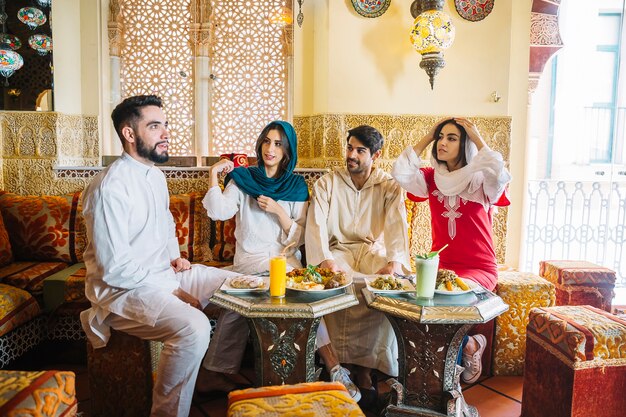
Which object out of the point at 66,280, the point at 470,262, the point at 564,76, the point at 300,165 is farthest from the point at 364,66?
the point at 564,76

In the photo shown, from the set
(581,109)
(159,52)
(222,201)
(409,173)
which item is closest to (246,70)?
(159,52)

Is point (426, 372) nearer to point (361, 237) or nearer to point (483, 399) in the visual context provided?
point (483, 399)

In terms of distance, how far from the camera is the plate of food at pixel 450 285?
6.72 ft

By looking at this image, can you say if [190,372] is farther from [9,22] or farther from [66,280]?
[9,22]

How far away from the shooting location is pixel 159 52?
4.25 meters

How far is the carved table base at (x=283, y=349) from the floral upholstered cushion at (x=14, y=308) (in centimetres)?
143

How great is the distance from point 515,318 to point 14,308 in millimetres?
2879

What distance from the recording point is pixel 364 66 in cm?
383

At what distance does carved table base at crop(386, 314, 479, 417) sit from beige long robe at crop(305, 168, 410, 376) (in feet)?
1.17

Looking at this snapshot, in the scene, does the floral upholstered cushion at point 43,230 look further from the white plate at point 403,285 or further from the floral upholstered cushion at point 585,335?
the floral upholstered cushion at point 585,335

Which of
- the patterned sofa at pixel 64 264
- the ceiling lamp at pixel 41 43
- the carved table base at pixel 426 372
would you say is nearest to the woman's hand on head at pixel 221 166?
the patterned sofa at pixel 64 264

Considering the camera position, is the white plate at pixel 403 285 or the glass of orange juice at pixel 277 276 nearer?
the glass of orange juice at pixel 277 276

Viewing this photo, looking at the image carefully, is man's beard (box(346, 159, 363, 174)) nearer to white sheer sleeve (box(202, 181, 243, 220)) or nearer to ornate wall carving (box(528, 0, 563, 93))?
white sheer sleeve (box(202, 181, 243, 220))

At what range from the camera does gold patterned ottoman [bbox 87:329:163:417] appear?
218 centimetres
